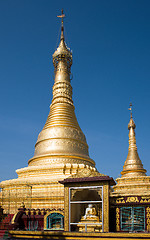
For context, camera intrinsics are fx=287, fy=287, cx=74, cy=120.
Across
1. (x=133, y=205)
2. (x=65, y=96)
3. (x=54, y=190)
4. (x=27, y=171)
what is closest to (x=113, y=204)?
(x=133, y=205)

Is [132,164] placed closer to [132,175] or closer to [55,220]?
[132,175]

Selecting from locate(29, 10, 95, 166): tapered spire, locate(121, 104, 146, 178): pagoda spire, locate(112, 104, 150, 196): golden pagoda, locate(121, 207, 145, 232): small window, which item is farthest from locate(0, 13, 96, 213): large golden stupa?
locate(121, 207, 145, 232): small window

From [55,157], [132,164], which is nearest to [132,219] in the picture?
[55,157]

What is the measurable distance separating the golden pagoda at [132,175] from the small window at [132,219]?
7.85m

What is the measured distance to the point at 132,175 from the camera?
101 feet

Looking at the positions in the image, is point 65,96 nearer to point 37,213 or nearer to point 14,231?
point 37,213

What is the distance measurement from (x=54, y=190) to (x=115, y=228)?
889 cm

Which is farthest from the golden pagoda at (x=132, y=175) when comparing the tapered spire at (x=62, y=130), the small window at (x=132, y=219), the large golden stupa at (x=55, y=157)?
the small window at (x=132, y=219)

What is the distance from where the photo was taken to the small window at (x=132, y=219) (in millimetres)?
16406

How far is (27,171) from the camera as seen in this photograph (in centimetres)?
2833

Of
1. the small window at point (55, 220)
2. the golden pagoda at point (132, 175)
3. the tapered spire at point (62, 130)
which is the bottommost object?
the small window at point (55, 220)

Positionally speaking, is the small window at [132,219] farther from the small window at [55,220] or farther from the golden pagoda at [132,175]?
the golden pagoda at [132,175]

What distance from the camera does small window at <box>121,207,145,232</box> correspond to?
16.4 m

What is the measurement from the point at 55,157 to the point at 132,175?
8.65 meters
